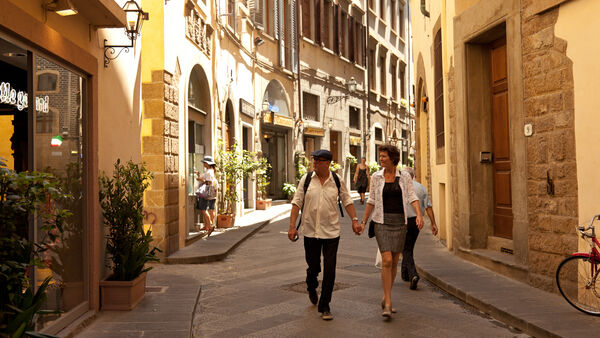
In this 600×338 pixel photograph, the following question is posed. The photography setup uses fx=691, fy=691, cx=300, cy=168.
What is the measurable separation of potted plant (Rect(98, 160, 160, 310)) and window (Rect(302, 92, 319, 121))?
1999cm

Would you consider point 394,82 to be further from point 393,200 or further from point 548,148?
point 393,200

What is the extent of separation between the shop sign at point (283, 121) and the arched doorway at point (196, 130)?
7.92 metres

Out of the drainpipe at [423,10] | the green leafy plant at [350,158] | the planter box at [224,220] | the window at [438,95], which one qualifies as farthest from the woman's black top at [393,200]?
the green leafy plant at [350,158]

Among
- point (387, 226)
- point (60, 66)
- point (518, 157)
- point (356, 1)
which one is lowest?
point (387, 226)

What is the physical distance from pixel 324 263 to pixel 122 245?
217cm

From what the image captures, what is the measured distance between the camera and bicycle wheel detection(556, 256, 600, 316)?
6.59 meters

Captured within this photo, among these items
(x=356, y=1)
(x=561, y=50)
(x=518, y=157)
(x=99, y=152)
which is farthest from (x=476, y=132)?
(x=356, y=1)

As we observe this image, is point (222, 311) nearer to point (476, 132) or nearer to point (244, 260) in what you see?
point (244, 260)

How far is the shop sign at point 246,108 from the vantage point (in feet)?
64.4

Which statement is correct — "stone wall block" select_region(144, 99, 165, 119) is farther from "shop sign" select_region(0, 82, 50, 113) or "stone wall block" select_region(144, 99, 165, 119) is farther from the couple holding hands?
"shop sign" select_region(0, 82, 50, 113)

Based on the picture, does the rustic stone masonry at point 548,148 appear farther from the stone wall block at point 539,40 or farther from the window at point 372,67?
the window at point 372,67

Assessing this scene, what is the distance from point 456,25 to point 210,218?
6614 mm

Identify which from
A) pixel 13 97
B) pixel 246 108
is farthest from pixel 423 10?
pixel 13 97

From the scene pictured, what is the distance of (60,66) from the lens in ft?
19.4
